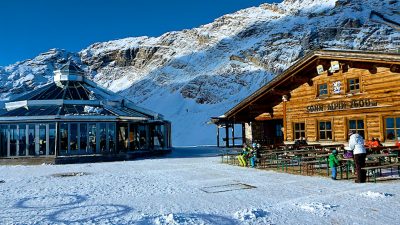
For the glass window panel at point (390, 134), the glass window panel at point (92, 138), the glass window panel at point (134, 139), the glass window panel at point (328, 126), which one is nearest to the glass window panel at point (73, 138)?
the glass window panel at point (92, 138)

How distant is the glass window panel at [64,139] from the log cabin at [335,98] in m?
10.0

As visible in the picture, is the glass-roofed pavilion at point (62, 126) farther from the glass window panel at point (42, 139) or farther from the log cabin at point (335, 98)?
the log cabin at point (335, 98)

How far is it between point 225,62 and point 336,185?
218ft

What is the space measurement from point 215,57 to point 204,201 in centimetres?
7517

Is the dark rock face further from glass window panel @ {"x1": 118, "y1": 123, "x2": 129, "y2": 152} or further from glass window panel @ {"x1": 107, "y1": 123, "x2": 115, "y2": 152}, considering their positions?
glass window panel @ {"x1": 107, "y1": 123, "x2": 115, "y2": 152}

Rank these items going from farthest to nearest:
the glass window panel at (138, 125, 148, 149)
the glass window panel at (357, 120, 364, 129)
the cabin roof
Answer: the glass window panel at (138, 125, 148, 149) < the glass window panel at (357, 120, 364, 129) < the cabin roof

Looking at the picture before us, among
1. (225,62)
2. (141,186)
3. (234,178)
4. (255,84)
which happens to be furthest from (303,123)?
(225,62)

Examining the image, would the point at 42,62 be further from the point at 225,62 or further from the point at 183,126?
the point at 183,126

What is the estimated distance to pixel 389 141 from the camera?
48.8ft

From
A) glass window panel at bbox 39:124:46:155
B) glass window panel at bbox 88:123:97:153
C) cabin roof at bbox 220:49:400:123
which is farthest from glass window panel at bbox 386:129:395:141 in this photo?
glass window panel at bbox 39:124:46:155

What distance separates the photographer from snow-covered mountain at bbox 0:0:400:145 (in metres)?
59.1

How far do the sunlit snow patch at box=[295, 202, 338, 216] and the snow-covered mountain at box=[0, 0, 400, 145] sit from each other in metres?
33.8

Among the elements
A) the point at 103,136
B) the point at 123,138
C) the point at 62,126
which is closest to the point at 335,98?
the point at 103,136

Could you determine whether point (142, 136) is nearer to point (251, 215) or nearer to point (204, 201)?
point (204, 201)
